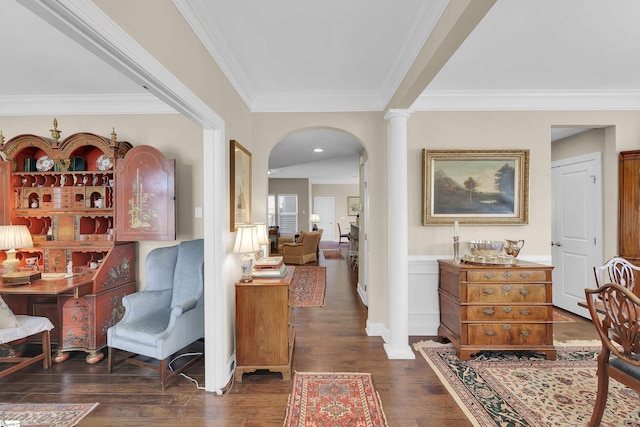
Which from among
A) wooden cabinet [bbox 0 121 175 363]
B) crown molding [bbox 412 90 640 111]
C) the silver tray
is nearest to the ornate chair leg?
the silver tray

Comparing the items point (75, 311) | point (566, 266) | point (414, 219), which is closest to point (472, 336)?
point (414, 219)

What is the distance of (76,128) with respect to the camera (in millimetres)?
3350

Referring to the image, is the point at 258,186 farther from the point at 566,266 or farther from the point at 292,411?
the point at 566,266

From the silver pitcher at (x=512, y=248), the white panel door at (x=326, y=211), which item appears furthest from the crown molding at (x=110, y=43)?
the white panel door at (x=326, y=211)

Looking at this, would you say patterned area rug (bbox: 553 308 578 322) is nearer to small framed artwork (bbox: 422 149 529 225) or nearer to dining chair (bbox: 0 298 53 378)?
small framed artwork (bbox: 422 149 529 225)

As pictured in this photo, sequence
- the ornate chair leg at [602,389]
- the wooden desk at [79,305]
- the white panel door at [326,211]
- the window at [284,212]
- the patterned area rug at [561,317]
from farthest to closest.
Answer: the white panel door at [326,211]
the window at [284,212]
the patterned area rug at [561,317]
the wooden desk at [79,305]
the ornate chair leg at [602,389]

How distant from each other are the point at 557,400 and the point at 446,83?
2950 mm

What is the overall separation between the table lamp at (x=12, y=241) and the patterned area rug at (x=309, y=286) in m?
2.71

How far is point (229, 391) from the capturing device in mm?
2316

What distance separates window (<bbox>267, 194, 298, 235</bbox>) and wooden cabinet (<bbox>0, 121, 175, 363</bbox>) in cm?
773

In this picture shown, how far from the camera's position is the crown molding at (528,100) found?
3277mm

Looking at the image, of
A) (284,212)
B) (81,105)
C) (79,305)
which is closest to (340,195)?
(284,212)

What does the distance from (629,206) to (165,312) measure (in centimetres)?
505

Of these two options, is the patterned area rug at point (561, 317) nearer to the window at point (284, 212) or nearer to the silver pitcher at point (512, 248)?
the silver pitcher at point (512, 248)
